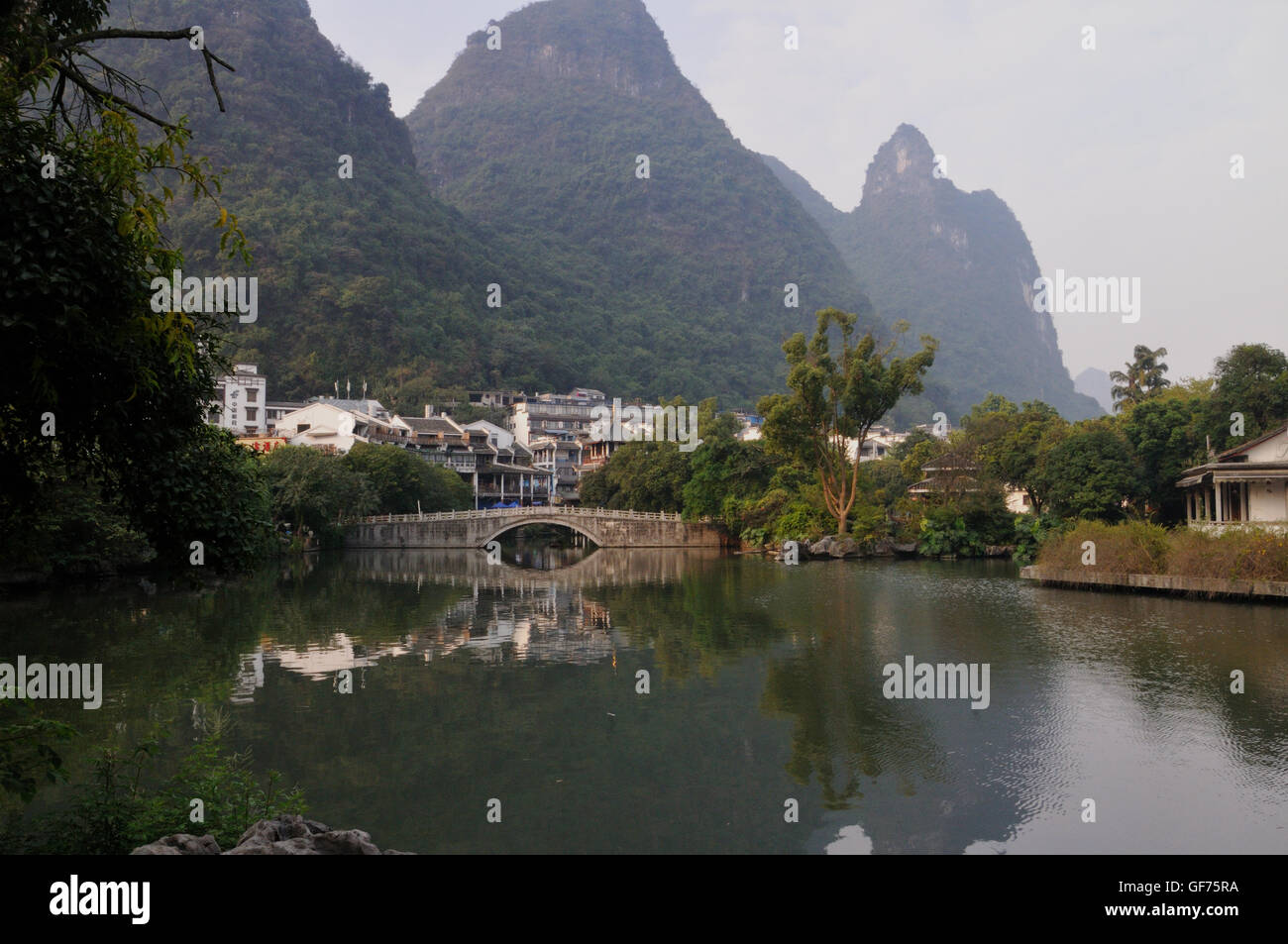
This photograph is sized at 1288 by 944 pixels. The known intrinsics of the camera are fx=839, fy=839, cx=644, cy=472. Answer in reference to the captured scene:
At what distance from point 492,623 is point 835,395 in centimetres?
2468

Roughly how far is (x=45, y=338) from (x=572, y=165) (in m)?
160

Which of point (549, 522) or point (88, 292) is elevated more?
point (88, 292)

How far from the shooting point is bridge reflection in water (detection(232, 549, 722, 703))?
15.5 metres

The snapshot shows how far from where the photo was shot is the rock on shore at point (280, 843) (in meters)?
4.75

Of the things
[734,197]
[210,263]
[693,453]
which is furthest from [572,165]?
[693,453]

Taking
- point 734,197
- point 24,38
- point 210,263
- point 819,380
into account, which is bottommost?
point 24,38

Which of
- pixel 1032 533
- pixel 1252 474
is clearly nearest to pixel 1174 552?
pixel 1252 474

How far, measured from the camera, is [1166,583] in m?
21.2

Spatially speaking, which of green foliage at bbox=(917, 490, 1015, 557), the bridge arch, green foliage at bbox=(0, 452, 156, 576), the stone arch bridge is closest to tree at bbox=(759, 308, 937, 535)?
green foliage at bbox=(917, 490, 1015, 557)

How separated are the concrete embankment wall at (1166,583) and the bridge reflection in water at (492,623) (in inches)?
492

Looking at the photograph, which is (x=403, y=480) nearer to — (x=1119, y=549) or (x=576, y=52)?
(x=1119, y=549)

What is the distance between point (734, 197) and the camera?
15738cm

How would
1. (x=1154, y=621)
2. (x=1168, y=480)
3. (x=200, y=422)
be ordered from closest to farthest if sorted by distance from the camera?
(x=200, y=422) < (x=1154, y=621) < (x=1168, y=480)
